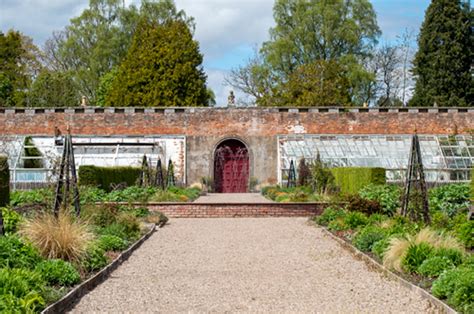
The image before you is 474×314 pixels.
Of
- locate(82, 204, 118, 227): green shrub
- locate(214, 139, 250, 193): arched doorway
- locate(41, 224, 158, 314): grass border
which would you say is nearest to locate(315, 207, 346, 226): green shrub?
locate(82, 204, 118, 227): green shrub

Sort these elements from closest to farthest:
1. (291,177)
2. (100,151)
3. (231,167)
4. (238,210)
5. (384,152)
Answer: (238,210) → (291,177) → (384,152) → (100,151) → (231,167)

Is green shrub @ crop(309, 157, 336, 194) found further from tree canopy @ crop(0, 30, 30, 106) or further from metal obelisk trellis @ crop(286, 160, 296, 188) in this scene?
tree canopy @ crop(0, 30, 30, 106)

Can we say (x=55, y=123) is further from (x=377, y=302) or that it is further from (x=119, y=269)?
(x=377, y=302)

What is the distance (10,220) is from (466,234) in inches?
286

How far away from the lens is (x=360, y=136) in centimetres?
3306

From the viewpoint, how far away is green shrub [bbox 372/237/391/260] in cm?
1118

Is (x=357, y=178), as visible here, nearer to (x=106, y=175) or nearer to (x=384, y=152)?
(x=106, y=175)

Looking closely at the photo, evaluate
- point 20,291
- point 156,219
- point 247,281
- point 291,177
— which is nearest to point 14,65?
point 291,177

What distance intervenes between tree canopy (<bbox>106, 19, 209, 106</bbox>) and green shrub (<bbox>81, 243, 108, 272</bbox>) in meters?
33.3

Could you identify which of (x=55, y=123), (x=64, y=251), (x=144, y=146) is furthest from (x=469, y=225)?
(x=55, y=123)

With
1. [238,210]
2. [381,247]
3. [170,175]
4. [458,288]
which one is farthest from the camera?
[170,175]

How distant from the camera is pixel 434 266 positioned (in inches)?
359

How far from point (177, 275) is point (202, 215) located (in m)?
10.4

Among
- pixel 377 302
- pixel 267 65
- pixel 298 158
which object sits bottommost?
pixel 377 302
